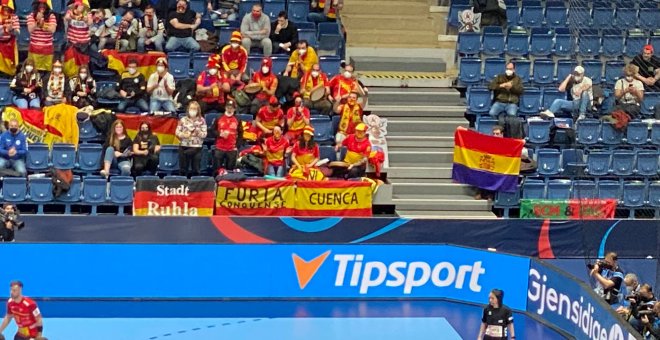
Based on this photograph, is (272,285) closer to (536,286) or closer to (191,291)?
(191,291)

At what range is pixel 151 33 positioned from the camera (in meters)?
28.7

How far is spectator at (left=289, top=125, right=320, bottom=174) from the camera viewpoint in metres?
26.8

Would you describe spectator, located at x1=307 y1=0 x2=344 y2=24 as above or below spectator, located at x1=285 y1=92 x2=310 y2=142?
above

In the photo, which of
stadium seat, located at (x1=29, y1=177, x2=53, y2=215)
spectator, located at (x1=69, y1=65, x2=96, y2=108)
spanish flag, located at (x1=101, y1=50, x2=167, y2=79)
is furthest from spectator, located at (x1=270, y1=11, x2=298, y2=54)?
stadium seat, located at (x1=29, y1=177, x2=53, y2=215)

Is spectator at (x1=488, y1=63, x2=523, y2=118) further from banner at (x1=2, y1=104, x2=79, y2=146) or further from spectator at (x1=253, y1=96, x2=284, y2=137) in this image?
banner at (x1=2, y1=104, x2=79, y2=146)

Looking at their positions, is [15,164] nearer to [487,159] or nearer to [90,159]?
[90,159]

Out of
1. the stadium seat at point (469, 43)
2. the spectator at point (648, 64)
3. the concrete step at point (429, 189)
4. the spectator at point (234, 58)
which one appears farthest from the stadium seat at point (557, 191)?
the spectator at point (234, 58)

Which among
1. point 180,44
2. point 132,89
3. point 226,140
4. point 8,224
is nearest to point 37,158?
point 132,89

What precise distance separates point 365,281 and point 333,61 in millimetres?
6431

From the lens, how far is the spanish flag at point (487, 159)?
27484mm

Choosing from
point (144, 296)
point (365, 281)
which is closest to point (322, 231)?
point (365, 281)

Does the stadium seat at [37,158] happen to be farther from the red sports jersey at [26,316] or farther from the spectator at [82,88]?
the red sports jersey at [26,316]

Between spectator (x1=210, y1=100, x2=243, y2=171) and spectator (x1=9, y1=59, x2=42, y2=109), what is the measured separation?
355 cm

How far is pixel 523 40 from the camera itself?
3055 centimetres
